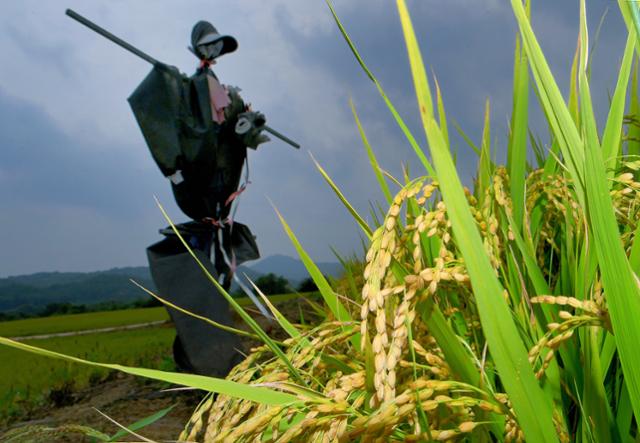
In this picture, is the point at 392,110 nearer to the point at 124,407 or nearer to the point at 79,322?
the point at 124,407

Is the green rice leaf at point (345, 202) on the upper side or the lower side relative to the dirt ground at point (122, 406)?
upper

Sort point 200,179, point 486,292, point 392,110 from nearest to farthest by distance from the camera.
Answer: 1. point 486,292
2. point 392,110
3. point 200,179

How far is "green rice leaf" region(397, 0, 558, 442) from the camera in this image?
2.47 ft

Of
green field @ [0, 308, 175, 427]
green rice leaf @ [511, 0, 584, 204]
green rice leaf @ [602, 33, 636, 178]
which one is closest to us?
green rice leaf @ [511, 0, 584, 204]

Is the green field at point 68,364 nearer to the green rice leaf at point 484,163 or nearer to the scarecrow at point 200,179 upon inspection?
the scarecrow at point 200,179

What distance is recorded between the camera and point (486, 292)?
2.48ft

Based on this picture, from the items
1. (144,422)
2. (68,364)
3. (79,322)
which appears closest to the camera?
(144,422)

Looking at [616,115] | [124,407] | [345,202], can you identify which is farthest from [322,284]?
[124,407]

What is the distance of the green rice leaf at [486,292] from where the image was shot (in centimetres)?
75

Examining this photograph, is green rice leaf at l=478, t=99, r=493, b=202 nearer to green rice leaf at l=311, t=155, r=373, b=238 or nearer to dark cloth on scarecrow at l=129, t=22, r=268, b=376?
green rice leaf at l=311, t=155, r=373, b=238

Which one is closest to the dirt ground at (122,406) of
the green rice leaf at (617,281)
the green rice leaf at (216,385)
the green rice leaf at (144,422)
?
the green rice leaf at (144,422)

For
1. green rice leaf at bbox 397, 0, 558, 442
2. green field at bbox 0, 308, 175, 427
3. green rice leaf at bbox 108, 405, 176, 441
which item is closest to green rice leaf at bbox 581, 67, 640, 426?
green rice leaf at bbox 397, 0, 558, 442

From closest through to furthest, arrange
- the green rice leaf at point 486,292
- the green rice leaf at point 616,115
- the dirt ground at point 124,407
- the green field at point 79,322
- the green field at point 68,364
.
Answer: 1. the green rice leaf at point 486,292
2. the green rice leaf at point 616,115
3. the dirt ground at point 124,407
4. the green field at point 68,364
5. the green field at point 79,322

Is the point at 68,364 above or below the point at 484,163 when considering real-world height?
below
